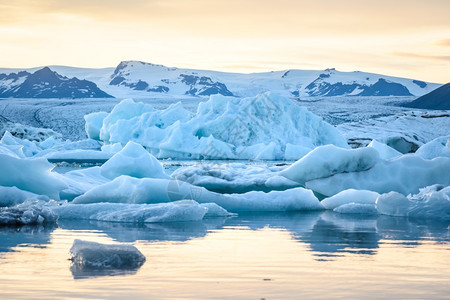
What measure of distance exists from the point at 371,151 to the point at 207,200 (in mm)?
2976

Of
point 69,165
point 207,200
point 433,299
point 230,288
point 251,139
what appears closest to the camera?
point 433,299

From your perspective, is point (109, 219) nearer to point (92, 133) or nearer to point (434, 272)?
point (434, 272)

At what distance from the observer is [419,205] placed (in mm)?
8820

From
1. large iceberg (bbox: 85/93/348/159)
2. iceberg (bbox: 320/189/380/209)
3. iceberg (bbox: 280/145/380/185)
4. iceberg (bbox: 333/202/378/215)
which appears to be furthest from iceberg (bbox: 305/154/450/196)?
large iceberg (bbox: 85/93/348/159)

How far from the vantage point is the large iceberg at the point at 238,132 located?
24844mm

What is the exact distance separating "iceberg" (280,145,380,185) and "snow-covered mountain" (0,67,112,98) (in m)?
101

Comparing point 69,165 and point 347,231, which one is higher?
point 347,231

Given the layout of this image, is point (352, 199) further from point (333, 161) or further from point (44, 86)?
point (44, 86)

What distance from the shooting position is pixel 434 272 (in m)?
4.47

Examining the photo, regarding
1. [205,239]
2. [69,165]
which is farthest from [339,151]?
[69,165]

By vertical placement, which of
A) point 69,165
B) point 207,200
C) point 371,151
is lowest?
point 69,165

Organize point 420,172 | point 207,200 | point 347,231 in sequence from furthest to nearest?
1. point 420,172
2. point 207,200
3. point 347,231

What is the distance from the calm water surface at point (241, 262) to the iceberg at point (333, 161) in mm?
3067

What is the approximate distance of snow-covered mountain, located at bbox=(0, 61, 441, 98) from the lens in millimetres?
131125
